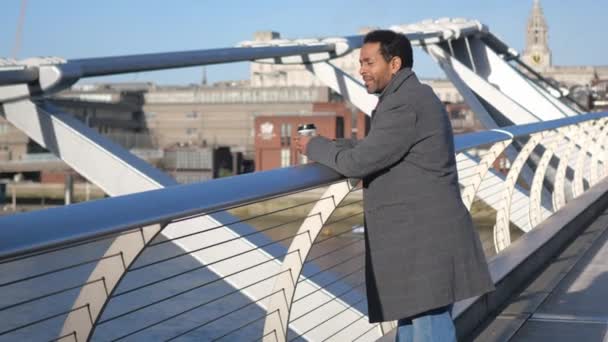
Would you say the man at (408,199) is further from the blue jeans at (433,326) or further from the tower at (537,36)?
the tower at (537,36)

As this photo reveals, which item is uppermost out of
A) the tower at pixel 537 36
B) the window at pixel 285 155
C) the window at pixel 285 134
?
the tower at pixel 537 36

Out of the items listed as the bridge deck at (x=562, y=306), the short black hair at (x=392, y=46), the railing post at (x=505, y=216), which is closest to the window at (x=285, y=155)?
the bridge deck at (x=562, y=306)

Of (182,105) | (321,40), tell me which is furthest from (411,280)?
(182,105)

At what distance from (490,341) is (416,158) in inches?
46.2

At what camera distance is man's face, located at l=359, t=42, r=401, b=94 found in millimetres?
2152

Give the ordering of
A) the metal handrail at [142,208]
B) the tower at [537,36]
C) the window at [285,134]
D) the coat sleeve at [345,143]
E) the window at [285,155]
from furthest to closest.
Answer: the tower at [537,36], the window at [285,155], the window at [285,134], the coat sleeve at [345,143], the metal handrail at [142,208]

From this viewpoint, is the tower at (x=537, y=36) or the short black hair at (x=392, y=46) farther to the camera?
the tower at (x=537, y=36)

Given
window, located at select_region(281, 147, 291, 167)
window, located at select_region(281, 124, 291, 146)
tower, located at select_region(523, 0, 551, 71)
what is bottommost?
window, located at select_region(281, 147, 291, 167)

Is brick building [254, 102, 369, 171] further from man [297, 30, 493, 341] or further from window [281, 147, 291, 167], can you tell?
man [297, 30, 493, 341]

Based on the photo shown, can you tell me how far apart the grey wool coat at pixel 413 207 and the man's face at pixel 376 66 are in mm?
25

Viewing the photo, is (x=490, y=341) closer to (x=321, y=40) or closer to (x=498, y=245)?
(x=498, y=245)

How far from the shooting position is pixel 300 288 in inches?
172

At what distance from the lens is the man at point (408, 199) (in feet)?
6.88

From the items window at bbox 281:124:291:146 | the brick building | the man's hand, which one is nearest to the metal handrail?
the man's hand
